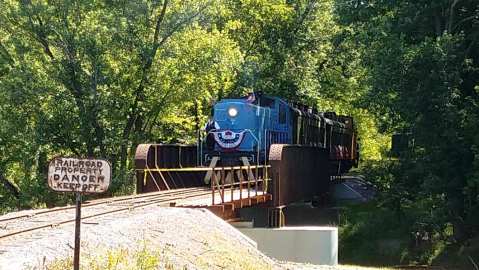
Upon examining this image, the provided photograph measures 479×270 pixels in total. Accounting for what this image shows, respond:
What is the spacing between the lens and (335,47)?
39688 mm

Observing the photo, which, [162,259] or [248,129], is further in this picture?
[248,129]

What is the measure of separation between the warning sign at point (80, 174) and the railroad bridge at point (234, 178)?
7.94 m

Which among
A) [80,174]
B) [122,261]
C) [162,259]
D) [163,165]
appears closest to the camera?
[80,174]

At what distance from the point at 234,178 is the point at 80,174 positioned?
15.0 meters

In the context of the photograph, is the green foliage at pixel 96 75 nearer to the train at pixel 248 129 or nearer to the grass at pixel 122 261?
the train at pixel 248 129

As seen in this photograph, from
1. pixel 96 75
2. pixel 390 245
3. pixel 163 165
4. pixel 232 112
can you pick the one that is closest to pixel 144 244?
pixel 163 165

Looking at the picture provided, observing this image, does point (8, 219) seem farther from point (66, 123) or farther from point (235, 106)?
point (66, 123)

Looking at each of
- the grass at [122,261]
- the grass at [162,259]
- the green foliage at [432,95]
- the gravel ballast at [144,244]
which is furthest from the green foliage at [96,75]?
the grass at [122,261]

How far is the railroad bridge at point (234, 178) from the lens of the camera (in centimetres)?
1767

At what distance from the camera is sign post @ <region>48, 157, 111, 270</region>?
7.81m

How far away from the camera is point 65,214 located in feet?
44.3

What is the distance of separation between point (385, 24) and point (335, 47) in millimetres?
13609

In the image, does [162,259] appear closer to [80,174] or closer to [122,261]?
[122,261]

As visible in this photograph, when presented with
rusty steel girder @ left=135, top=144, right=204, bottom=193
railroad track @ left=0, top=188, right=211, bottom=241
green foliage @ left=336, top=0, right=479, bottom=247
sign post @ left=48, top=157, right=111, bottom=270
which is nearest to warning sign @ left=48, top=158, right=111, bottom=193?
sign post @ left=48, top=157, right=111, bottom=270
